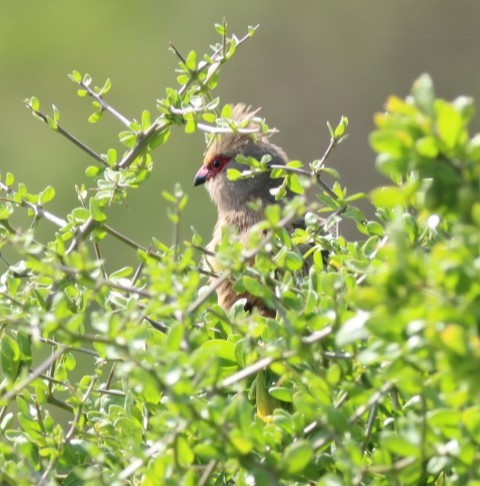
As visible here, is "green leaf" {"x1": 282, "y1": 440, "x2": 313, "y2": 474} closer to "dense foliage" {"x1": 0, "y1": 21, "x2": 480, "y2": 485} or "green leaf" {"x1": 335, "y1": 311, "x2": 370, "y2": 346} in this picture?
"dense foliage" {"x1": 0, "y1": 21, "x2": 480, "y2": 485}

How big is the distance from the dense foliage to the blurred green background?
895 cm

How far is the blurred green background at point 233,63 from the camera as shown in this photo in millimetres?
11336

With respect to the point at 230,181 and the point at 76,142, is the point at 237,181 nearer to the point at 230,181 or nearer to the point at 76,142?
the point at 230,181

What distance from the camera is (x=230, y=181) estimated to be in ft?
15.0

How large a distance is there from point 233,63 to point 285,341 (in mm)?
11513

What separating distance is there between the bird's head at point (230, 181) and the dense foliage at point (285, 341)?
2289 millimetres

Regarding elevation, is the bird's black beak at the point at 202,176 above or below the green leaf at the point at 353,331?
above

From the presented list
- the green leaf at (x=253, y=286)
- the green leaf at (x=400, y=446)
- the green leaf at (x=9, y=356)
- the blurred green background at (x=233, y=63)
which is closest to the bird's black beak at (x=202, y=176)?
the green leaf at (x=9, y=356)

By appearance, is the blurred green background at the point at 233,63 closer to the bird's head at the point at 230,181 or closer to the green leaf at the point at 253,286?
the bird's head at the point at 230,181

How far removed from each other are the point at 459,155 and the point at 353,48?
1206 cm

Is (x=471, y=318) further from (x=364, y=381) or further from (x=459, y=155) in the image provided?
(x=364, y=381)

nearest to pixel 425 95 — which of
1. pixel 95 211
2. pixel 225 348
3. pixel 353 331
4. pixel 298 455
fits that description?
pixel 353 331

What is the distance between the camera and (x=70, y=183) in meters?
10.9

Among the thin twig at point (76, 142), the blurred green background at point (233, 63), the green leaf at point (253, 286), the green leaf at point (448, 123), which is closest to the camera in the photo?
the green leaf at point (448, 123)
